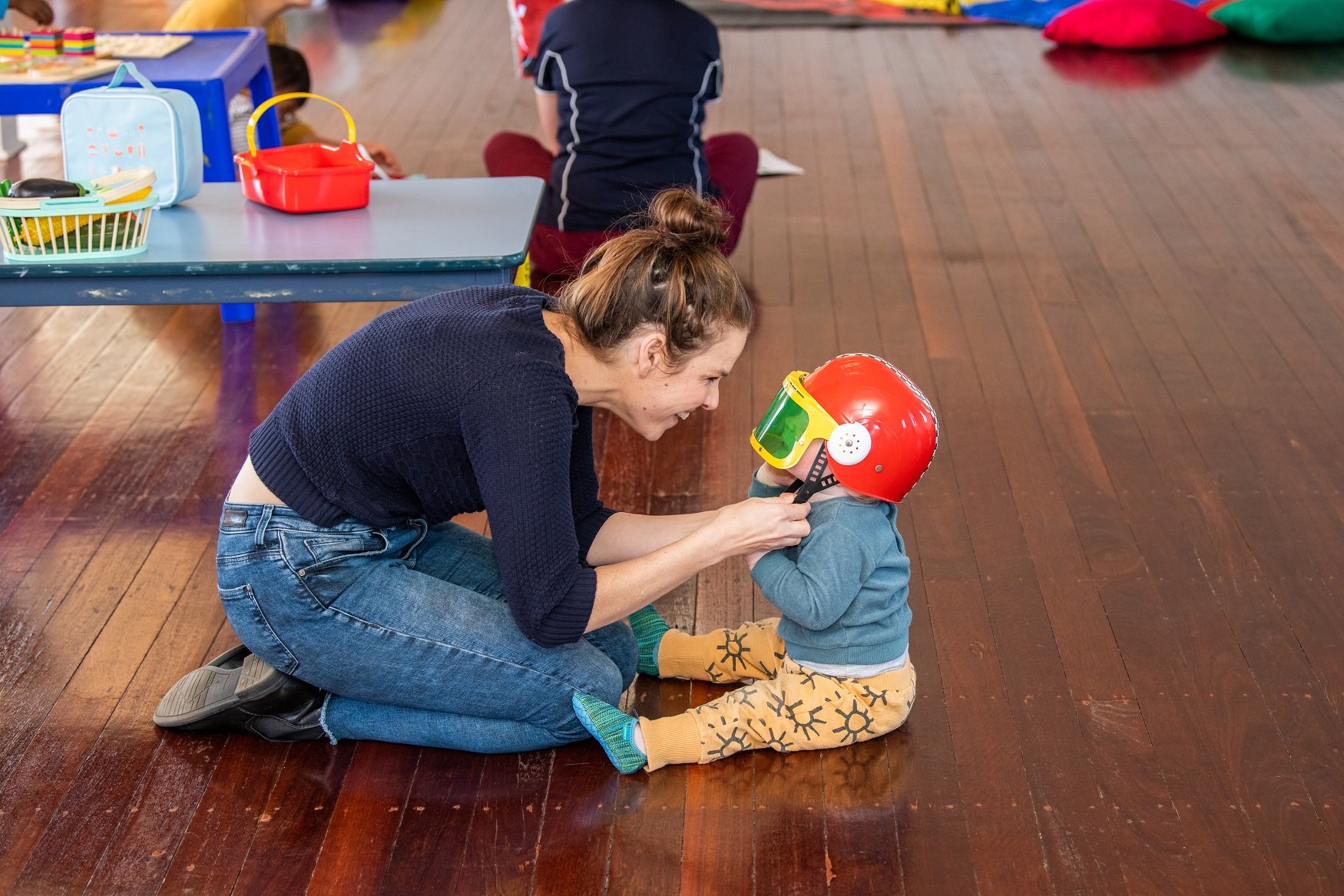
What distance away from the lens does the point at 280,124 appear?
4.67 meters

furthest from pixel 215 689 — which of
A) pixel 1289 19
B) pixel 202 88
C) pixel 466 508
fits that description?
pixel 1289 19

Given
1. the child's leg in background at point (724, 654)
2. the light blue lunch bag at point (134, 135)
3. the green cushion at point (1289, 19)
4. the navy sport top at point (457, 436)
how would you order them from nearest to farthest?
1. the navy sport top at point (457, 436)
2. the child's leg in background at point (724, 654)
3. the light blue lunch bag at point (134, 135)
4. the green cushion at point (1289, 19)

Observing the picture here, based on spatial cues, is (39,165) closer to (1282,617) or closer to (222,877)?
(222,877)

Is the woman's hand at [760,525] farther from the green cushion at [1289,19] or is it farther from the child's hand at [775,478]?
the green cushion at [1289,19]

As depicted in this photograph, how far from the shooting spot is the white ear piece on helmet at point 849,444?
2.08 m

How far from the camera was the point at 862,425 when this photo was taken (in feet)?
6.83

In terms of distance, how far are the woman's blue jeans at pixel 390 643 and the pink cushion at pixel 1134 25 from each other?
5958mm

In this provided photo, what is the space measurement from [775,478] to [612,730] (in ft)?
1.57

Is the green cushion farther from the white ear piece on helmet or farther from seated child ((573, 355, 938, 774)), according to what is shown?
the white ear piece on helmet

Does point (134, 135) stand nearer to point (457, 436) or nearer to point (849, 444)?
point (457, 436)

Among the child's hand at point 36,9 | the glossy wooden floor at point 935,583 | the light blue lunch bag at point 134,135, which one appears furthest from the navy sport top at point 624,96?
the child's hand at point 36,9

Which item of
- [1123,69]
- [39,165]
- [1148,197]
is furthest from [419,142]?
[1123,69]

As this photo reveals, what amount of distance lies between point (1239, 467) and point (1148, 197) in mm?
2113

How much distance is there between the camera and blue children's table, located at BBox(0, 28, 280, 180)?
374cm
